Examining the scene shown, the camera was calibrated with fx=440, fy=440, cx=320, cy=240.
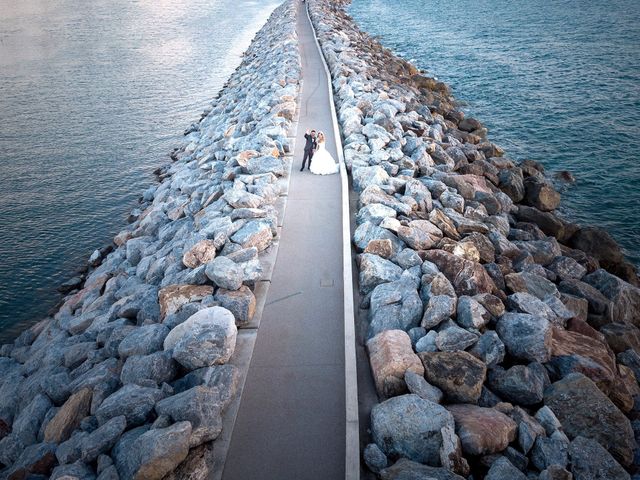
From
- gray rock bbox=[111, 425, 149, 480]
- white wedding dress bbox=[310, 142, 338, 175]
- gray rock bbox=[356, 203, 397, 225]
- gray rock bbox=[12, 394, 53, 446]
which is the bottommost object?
gray rock bbox=[12, 394, 53, 446]

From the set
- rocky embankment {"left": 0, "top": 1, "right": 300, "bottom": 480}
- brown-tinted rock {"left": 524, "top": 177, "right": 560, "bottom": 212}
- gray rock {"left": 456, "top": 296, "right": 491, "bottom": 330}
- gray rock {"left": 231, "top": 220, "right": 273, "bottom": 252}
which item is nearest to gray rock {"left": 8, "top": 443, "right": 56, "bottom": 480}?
rocky embankment {"left": 0, "top": 1, "right": 300, "bottom": 480}

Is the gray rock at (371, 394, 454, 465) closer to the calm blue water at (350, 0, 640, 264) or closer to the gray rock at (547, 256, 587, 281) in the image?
the gray rock at (547, 256, 587, 281)

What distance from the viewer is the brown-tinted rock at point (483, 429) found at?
607 cm

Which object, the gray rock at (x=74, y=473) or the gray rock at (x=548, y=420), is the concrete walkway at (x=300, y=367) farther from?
the gray rock at (x=548, y=420)

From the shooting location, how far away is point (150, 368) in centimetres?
756

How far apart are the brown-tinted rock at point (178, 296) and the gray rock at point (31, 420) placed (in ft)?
8.23

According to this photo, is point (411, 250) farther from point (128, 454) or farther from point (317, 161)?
point (128, 454)

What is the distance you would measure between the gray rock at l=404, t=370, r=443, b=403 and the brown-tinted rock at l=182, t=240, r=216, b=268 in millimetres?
5457

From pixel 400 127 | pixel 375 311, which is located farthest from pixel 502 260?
pixel 400 127

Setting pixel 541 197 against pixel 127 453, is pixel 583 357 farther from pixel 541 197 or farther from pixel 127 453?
pixel 541 197

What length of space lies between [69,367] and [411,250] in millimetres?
7798

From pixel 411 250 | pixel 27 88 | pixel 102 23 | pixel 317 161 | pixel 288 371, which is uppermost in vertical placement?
pixel 102 23

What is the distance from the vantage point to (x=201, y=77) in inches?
1617

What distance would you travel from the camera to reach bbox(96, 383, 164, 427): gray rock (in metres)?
6.63
